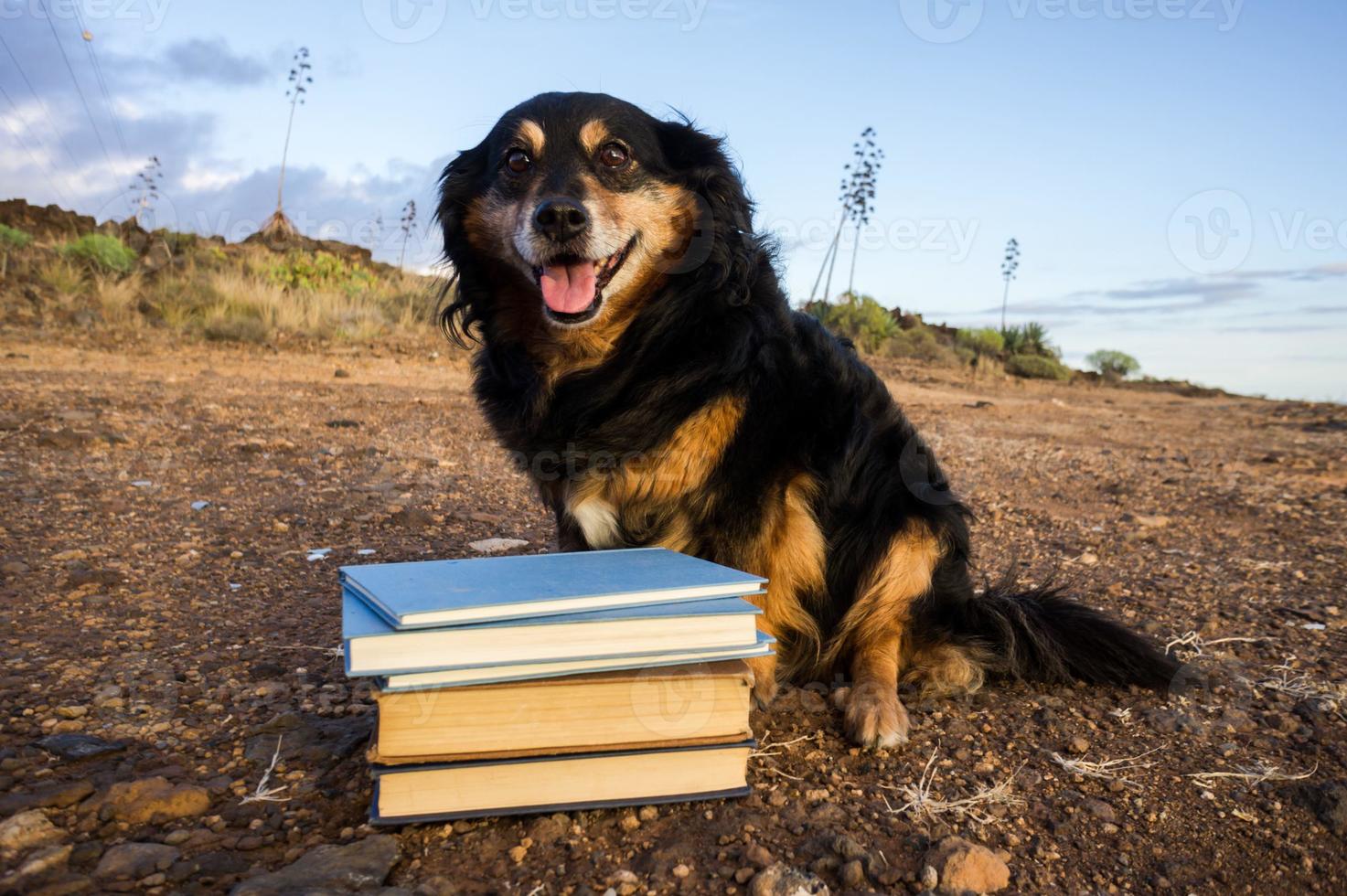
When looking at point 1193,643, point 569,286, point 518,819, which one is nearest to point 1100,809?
point 518,819

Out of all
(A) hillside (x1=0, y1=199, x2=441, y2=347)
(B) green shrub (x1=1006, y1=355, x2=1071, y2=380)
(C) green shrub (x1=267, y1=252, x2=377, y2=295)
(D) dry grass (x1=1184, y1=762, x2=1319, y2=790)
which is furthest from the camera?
(B) green shrub (x1=1006, y1=355, x2=1071, y2=380)

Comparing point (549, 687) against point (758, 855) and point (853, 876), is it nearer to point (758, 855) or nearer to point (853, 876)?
point (758, 855)

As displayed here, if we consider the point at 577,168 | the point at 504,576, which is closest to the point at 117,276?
the point at 577,168

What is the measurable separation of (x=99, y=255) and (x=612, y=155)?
1341 centimetres

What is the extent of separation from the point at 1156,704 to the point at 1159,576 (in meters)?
1.61

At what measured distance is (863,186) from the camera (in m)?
15.3

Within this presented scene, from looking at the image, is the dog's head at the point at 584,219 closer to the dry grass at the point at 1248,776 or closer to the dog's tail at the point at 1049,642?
the dog's tail at the point at 1049,642

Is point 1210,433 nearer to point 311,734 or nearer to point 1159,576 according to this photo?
point 1159,576

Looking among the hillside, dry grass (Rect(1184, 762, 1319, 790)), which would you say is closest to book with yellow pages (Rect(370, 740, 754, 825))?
dry grass (Rect(1184, 762, 1319, 790))

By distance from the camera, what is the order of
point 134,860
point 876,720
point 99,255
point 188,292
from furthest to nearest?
1. point 99,255
2. point 188,292
3. point 876,720
4. point 134,860

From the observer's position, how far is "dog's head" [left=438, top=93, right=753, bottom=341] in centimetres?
309

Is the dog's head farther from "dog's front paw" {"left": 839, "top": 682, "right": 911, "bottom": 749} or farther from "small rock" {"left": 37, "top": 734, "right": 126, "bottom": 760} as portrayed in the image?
"small rock" {"left": 37, "top": 734, "right": 126, "bottom": 760}

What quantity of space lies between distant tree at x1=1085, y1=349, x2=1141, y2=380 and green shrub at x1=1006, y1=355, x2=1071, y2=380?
5.10 feet

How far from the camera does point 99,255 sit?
13.6m
